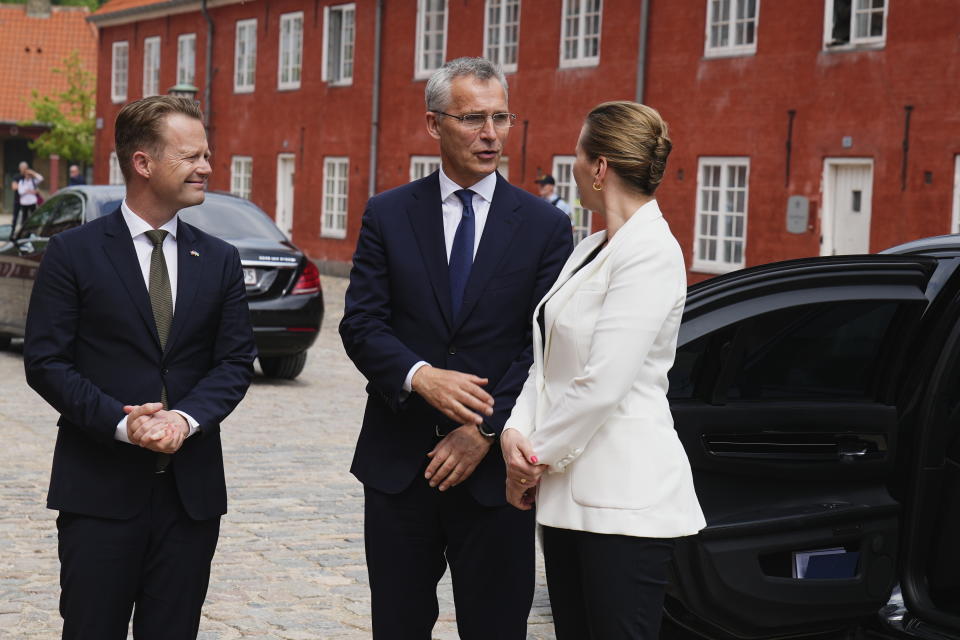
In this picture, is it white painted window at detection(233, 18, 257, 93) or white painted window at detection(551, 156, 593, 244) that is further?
white painted window at detection(233, 18, 257, 93)

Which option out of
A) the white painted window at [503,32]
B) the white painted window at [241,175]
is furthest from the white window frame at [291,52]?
the white painted window at [503,32]

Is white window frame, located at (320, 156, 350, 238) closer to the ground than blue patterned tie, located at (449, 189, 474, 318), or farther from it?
farther from it

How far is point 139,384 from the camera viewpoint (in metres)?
3.55

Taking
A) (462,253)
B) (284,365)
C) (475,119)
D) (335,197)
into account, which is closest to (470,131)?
(475,119)

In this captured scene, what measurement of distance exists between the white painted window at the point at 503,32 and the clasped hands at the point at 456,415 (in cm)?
2298

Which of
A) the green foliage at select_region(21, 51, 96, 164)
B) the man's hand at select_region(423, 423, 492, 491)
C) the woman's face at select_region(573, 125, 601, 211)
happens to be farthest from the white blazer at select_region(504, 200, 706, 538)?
the green foliage at select_region(21, 51, 96, 164)

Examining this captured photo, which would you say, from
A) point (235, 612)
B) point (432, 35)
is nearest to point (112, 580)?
point (235, 612)

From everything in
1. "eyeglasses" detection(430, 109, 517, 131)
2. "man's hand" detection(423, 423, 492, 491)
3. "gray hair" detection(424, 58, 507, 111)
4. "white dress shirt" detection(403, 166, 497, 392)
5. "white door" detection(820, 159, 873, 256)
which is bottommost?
"man's hand" detection(423, 423, 492, 491)

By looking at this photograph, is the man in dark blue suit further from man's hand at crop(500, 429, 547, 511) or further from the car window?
the car window

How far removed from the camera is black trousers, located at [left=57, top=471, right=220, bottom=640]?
11.5ft

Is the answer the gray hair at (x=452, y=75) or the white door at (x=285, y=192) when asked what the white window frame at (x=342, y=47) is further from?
the gray hair at (x=452, y=75)

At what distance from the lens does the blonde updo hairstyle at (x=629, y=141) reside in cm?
339

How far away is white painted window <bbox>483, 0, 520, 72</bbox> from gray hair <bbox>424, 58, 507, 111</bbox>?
893 inches

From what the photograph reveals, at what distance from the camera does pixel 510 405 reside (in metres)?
3.66
